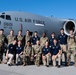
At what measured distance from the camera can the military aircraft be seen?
615 inches

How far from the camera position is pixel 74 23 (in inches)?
757

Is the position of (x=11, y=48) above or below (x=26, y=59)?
above

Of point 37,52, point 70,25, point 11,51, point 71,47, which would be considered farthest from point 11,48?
point 70,25

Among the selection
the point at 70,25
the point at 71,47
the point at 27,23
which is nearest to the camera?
the point at 71,47

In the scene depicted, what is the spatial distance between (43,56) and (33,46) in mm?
872

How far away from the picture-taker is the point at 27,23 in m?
16.8

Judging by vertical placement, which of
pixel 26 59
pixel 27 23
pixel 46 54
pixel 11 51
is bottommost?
pixel 26 59

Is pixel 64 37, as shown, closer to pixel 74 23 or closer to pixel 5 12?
pixel 5 12

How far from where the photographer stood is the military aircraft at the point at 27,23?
51.2 feet

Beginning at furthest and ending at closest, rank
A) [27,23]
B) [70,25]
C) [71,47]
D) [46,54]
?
[70,25], [27,23], [71,47], [46,54]

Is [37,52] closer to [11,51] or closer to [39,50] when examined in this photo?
[39,50]

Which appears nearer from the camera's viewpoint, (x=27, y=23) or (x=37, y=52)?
(x=37, y=52)

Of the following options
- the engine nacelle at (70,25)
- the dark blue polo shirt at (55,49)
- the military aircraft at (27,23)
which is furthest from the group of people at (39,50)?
the engine nacelle at (70,25)

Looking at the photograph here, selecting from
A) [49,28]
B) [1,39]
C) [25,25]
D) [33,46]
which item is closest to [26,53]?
[33,46]
